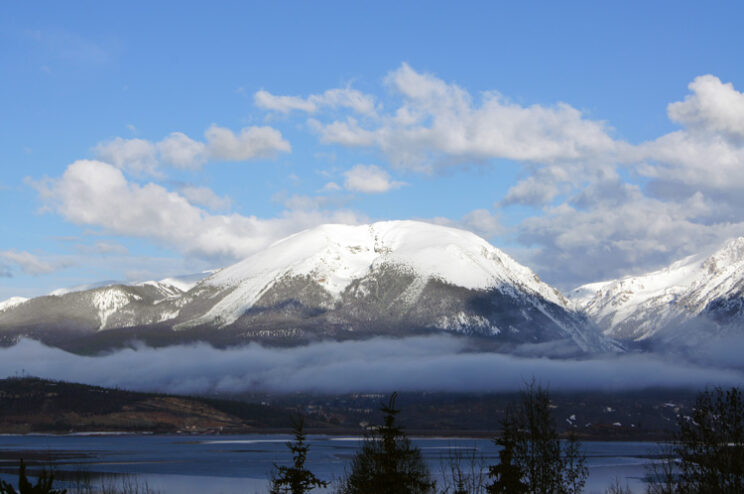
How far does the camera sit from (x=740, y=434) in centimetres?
5497

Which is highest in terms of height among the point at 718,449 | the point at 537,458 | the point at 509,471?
the point at 718,449

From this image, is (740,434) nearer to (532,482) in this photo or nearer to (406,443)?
(532,482)

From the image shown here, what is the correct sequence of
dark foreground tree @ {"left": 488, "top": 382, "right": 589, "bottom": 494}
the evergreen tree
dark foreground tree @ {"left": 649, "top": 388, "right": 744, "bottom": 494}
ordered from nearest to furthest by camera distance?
dark foreground tree @ {"left": 649, "top": 388, "right": 744, "bottom": 494} → dark foreground tree @ {"left": 488, "top": 382, "right": 589, "bottom": 494} → the evergreen tree

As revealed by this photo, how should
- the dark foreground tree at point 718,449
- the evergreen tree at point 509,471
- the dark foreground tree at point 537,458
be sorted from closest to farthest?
the dark foreground tree at point 718,449, the dark foreground tree at point 537,458, the evergreen tree at point 509,471

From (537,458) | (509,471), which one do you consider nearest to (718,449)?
(537,458)

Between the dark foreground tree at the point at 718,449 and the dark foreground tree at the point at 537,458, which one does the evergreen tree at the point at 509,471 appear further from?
the dark foreground tree at the point at 718,449

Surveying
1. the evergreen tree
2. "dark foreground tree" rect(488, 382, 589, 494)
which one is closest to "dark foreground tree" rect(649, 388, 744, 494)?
"dark foreground tree" rect(488, 382, 589, 494)

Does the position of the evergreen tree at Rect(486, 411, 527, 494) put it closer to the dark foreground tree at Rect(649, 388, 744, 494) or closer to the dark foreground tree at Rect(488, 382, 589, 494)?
the dark foreground tree at Rect(488, 382, 589, 494)

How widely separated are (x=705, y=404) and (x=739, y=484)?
4.94m

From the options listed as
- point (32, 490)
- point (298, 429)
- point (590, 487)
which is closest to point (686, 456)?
point (298, 429)

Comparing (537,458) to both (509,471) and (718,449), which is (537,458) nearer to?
(509,471)

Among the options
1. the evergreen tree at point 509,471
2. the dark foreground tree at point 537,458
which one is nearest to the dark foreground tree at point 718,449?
the dark foreground tree at point 537,458

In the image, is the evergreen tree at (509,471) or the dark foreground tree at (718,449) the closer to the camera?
the dark foreground tree at (718,449)

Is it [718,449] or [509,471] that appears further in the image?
[509,471]
